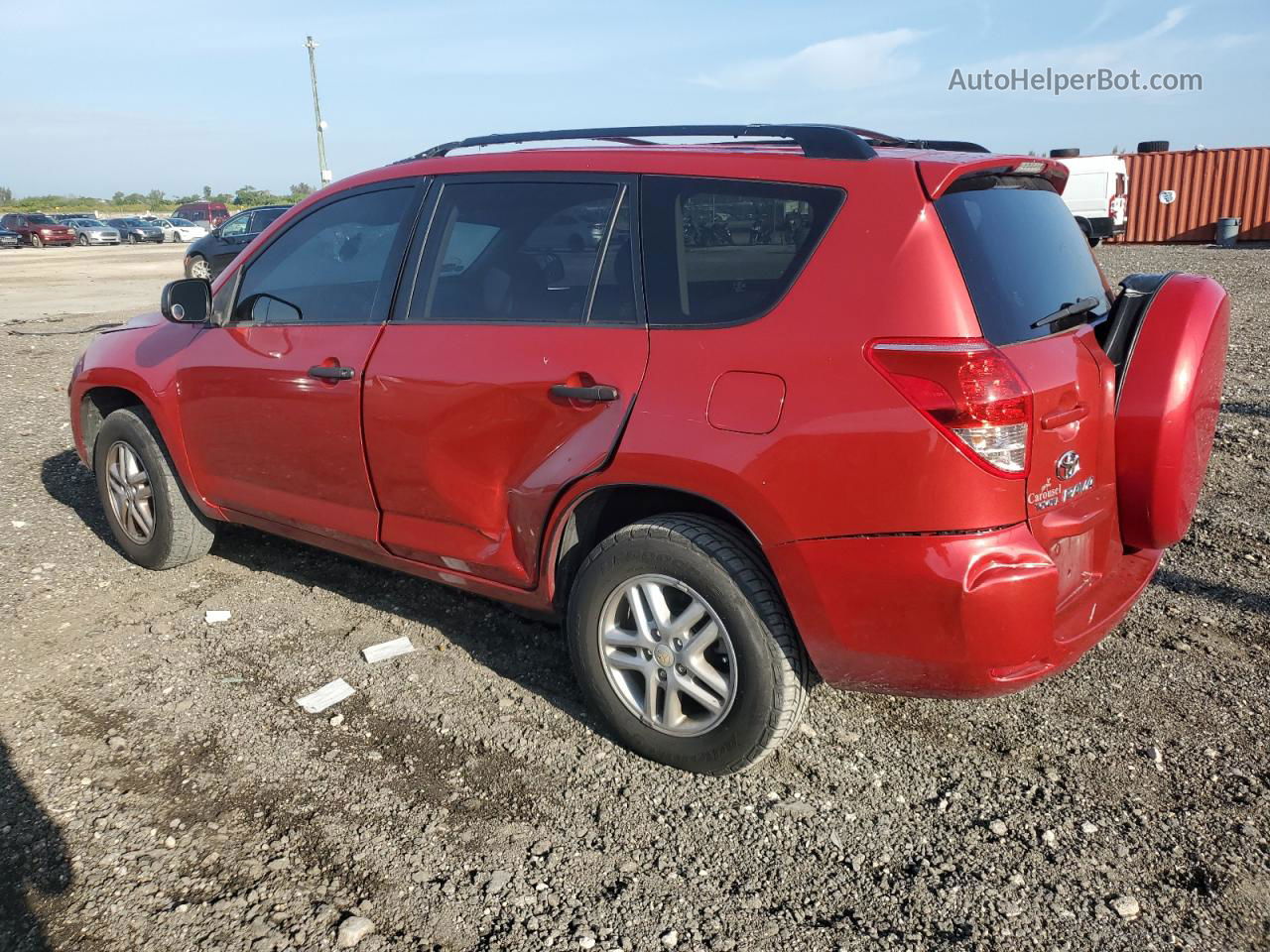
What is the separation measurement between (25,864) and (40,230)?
46.1 m

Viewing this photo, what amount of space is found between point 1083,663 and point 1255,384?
562 cm

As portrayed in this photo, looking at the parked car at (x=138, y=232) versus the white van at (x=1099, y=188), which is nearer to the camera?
the white van at (x=1099, y=188)

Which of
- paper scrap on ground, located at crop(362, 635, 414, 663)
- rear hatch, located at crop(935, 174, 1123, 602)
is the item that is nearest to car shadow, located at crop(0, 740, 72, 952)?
paper scrap on ground, located at crop(362, 635, 414, 663)

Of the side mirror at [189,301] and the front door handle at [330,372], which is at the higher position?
the side mirror at [189,301]

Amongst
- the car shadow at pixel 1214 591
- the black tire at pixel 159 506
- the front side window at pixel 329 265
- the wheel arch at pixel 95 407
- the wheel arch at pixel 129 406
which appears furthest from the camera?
the wheel arch at pixel 95 407

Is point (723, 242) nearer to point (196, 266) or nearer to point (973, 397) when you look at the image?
point (973, 397)

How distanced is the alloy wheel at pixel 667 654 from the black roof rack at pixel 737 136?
1.28m

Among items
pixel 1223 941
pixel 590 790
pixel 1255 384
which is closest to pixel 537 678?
pixel 590 790

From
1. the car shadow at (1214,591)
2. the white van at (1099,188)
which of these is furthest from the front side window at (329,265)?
the white van at (1099,188)

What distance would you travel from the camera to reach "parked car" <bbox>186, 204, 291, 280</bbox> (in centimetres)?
2039

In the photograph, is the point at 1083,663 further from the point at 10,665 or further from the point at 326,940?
the point at 10,665

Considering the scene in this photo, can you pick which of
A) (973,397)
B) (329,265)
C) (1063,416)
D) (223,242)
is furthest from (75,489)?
(223,242)

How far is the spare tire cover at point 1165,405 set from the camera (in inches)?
113

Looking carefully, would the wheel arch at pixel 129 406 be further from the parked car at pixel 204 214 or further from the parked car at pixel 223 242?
the parked car at pixel 204 214
